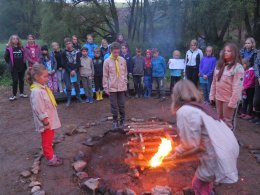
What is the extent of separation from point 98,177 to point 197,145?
220cm

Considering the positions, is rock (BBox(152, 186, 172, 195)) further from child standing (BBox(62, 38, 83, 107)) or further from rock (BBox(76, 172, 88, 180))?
child standing (BBox(62, 38, 83, 107))

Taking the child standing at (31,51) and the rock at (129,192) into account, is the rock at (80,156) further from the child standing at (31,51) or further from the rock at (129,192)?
the child standing at (31,51)

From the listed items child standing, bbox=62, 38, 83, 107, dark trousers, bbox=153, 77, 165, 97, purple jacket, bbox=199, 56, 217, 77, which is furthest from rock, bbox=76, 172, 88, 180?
dark trousers, bbox=153, 77, 165, 97

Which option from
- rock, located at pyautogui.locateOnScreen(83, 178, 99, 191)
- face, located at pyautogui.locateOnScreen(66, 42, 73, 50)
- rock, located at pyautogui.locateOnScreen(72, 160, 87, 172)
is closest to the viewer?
rock, located at pyautogui.locateOnScreen(83, 178, 99, 191)

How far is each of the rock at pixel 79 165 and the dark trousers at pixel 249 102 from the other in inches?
182

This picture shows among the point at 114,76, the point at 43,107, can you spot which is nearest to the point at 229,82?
the point at 114,76

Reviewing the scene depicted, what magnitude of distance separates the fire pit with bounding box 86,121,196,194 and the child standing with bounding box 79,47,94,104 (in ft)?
10.6

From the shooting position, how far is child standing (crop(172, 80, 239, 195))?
284cm

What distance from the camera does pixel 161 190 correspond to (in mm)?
3924

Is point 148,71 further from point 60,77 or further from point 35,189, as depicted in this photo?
point 35,189

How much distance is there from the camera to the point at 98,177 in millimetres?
4609

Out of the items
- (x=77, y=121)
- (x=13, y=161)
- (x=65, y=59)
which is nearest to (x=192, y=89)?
(x=13, y=161)

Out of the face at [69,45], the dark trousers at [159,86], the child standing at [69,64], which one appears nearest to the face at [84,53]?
the child standing at [69,64]

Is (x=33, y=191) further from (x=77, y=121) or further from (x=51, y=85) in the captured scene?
(x=51, y=85)
